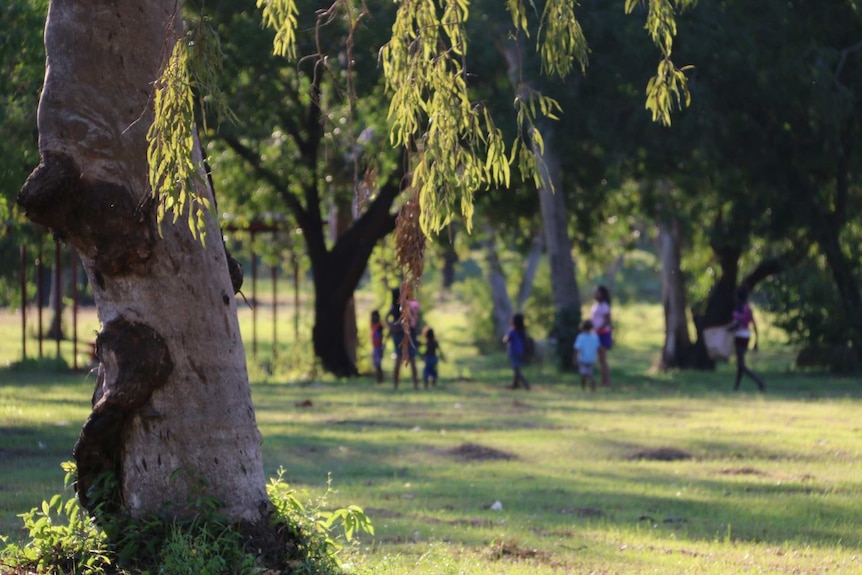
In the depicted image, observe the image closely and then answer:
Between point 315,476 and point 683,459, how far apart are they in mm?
4053

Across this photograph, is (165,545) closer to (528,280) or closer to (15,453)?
(15,453)

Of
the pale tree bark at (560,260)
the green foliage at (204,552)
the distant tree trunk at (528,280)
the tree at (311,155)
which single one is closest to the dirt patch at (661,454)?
the green foliage at (204,552)

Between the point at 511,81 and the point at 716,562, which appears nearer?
the point at 716,562

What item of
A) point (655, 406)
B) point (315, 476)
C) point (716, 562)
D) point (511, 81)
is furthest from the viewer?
point (511, 81)

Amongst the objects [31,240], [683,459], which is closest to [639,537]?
[683,459]

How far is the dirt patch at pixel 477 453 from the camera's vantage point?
1271 centimetres

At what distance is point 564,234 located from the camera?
2491 centimetres

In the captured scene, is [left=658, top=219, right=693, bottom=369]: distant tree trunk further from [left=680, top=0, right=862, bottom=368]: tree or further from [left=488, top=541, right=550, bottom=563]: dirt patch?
[left=488, top=541, right=550, bottom=563]: dirt patch

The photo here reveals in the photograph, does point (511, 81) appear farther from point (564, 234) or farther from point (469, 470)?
point (469, 470)

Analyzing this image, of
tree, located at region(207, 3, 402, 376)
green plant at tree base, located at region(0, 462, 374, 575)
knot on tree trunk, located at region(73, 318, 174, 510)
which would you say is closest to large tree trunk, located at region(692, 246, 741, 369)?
tree, located at region(207, 3, 402, 376)

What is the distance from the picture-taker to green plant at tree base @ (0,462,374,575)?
20.4 ft

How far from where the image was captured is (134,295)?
21.4ft

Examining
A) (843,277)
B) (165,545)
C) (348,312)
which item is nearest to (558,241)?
(348,312)

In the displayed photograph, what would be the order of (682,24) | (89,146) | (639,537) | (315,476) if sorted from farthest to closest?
(682,24) < (315,476) < (639,537) < (89,146)
